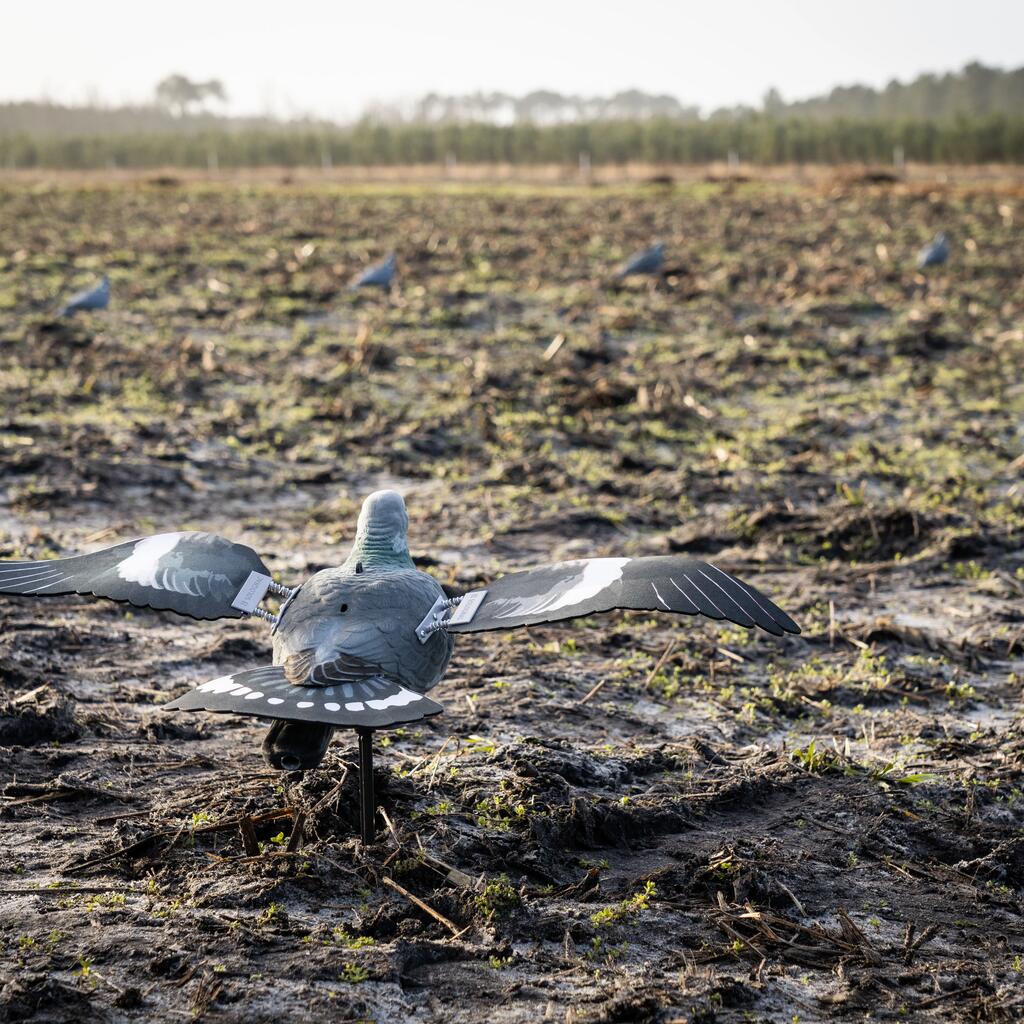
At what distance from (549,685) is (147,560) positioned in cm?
189

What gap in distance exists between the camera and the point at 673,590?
3191mm

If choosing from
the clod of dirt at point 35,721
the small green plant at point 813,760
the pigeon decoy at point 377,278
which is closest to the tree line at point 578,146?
the pigeon decoy at point 377,278

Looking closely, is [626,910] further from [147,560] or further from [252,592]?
[147,560]

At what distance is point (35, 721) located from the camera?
4.20 metres

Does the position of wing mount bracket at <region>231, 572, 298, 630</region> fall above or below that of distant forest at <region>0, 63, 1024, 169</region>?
below

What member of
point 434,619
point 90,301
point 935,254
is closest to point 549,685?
point 434,619

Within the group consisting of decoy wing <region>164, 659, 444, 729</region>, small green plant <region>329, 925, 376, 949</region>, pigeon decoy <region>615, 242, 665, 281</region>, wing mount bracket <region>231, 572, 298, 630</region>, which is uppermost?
pigeon decoy <region>615, 242, 665, 281</region>

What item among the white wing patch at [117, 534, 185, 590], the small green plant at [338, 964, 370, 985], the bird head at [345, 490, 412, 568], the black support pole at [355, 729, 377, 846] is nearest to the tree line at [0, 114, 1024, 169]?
the bird head at [345, 490, 412, 568]

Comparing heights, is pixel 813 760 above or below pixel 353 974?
below

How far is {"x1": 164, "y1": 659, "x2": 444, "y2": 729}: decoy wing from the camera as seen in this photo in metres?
2.84

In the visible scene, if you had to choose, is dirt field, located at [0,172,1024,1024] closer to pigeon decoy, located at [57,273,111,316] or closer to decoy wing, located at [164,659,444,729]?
pigeon decoy, located at [57,273,111,316]

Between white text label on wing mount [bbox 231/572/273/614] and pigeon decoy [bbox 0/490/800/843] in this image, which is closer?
pigeon decoy [bbox 0/490/800/843]

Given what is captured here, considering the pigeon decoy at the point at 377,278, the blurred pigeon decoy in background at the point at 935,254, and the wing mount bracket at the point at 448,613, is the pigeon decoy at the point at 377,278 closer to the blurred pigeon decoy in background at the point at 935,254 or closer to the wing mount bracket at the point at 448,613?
the blurred pigeon decoy in background at the point at 935,254

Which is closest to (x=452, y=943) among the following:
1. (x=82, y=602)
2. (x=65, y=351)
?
(x=82, y=602)
